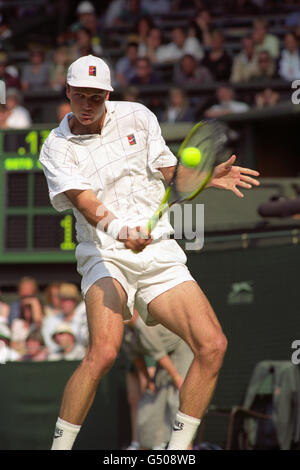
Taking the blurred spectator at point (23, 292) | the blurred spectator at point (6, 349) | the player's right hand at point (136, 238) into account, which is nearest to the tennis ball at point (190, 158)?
the player's right hand at point (136, 238)

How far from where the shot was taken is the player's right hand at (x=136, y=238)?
16.8 feet

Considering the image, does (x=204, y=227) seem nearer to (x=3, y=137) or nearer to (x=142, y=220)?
(x=3, y=137)

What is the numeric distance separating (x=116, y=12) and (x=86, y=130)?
10.8 metres

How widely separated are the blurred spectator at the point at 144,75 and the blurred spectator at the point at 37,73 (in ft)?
5.46

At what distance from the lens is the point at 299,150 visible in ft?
39.9

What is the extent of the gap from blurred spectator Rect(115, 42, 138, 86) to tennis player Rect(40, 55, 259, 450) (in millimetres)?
8156

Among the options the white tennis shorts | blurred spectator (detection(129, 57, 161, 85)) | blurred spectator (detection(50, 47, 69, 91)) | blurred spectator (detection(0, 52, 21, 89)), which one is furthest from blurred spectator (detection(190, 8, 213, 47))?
the white tennis shorts

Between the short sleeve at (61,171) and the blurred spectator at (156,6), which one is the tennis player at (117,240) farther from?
the blurred spectator at (156,6)

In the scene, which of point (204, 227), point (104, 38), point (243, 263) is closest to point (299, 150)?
point (204, 227)

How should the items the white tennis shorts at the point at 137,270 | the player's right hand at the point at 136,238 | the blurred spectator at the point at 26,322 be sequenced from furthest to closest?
the blurred spectator at the point at 26,322, the white tennis shorts at the point at 137,270, the player's right hand at the point at 136,238

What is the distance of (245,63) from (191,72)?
72 cm

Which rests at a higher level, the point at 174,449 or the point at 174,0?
the point at 174,0

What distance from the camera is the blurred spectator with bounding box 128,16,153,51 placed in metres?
14.6
